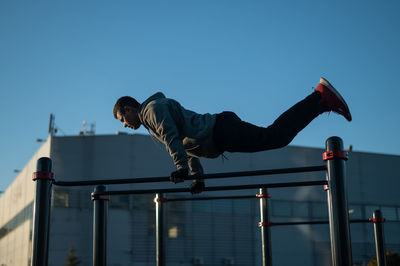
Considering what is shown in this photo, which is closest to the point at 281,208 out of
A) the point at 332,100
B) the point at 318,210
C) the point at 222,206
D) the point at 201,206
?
the point at 318,210

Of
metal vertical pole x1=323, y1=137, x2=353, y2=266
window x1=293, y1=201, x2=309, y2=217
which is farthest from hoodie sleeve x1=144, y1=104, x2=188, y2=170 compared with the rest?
window x1=293, y1=201, x2=309, y2=217

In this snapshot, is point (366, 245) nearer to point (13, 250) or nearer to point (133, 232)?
point (133, 232)

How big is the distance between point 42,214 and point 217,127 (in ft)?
4.73

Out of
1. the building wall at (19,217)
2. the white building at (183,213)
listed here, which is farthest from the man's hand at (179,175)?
the building wall at (19,217)

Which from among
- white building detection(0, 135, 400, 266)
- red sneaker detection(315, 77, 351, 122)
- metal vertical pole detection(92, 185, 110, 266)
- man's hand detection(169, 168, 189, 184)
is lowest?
metal vertical pole detection(92, 185, 110, 266)

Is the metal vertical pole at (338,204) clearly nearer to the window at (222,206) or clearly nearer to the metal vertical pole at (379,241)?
the metal vertical pole at (379,241)

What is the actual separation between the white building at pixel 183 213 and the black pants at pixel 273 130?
21834mm

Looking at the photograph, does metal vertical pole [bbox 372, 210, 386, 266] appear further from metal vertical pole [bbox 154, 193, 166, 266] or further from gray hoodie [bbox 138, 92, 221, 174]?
gray hoodie [bbox 138, 92, 221, 174]

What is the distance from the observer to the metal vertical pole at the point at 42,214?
12.2 ft

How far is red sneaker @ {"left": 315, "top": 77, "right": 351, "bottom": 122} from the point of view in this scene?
3775 millimetres

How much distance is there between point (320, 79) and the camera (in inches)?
154

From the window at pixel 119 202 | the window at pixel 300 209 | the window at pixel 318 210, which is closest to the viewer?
the window at pixel 119 202

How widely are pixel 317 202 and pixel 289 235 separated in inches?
108

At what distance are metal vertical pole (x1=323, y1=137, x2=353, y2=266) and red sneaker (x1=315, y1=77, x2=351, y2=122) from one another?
0.61 m
